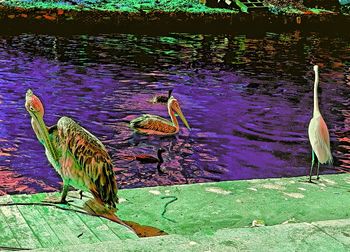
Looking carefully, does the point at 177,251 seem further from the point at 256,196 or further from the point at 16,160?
the point at 16,160

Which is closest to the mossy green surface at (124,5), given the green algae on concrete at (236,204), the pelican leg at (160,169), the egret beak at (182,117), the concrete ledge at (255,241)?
the egret beak at (182,117)

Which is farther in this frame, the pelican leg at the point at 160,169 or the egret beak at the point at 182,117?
the egret beak at the point at 182,117

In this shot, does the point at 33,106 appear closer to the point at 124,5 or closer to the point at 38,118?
the point at 38,118

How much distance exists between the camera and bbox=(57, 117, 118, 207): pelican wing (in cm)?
541

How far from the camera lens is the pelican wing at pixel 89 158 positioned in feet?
17.7

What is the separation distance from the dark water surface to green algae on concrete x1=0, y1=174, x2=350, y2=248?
2.66 metres

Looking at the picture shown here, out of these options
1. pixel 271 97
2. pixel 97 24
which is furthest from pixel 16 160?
pixel 97 24

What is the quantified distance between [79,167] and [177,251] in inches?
59.3

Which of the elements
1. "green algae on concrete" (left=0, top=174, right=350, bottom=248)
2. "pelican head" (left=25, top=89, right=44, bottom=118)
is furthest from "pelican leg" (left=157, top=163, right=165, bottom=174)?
"pelican head" (left=25, top=89, right=44, bottom=118)

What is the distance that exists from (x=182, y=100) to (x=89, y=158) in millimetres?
9663

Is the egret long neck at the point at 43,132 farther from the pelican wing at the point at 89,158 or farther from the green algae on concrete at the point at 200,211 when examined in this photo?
the green algae on concrete at the point at 200,211

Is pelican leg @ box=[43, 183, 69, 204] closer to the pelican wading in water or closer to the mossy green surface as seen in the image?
the pelican wading in water

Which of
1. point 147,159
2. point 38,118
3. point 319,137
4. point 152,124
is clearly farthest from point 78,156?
point 152,124

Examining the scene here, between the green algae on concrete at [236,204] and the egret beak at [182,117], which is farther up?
the green algae on concrete at [236,204]
